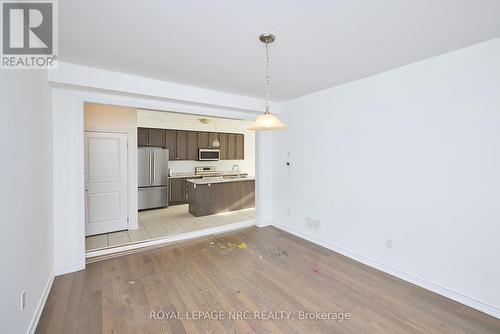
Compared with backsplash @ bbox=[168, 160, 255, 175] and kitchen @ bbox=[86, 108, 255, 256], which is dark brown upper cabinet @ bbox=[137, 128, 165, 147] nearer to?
kitchen @ bbox=[86, 108, 255, 256]

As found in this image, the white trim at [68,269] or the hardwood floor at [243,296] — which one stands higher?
the white trim at [68,269]

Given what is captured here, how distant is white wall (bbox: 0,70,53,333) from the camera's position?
4.86 feet

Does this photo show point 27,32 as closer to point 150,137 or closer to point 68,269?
point 68,269

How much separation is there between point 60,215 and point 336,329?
11.2 ft

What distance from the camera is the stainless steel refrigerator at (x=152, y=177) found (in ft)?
19.3

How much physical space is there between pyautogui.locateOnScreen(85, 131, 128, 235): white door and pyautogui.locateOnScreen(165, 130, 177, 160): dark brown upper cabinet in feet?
7.65

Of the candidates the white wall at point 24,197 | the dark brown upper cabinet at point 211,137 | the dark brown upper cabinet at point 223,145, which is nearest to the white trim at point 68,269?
the white wall at point 24,197

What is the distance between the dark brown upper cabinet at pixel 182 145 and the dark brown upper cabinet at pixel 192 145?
101mm

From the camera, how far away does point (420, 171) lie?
265cm

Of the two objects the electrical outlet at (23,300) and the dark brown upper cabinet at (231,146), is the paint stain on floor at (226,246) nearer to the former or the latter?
the electrical outlet at (23,300)

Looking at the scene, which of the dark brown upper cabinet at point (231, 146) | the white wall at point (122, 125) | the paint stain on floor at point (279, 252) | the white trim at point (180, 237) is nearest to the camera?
the white trim at point (180, 237)

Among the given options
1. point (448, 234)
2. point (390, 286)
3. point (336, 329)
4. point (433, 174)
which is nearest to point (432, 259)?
point (448, 234)

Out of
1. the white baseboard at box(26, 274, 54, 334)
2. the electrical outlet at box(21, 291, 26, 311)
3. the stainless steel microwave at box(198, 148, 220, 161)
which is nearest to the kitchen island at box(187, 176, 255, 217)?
the stainless steel microwave at box(198, 148, 220, 161)

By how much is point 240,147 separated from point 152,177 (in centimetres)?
339
